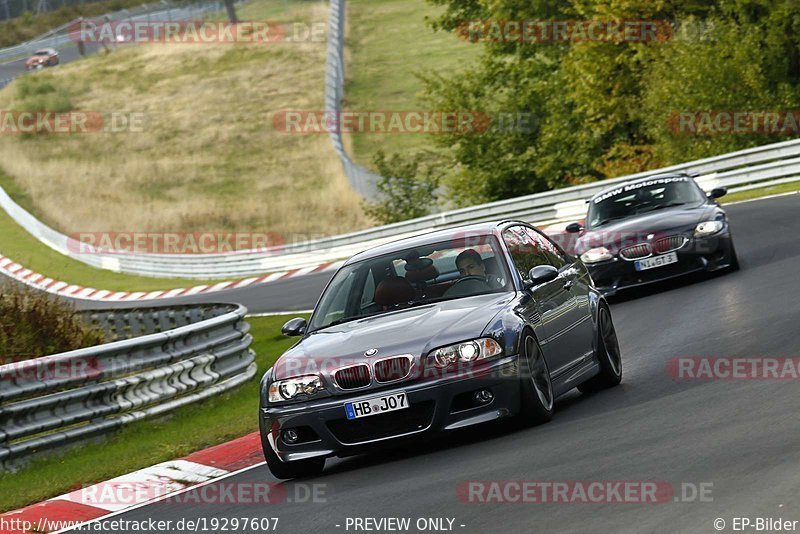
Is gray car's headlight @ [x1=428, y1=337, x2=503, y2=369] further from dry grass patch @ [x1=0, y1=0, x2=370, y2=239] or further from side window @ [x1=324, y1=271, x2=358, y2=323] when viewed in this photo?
dry grass patch @ [x1=0, y1=0, x2=370, y2=239]

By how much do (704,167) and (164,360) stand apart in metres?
19.7

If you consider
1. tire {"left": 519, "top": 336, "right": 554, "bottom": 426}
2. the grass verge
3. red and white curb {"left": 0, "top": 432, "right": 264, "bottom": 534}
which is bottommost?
the grass verge

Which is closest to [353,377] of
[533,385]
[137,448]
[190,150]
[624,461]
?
[533,385]

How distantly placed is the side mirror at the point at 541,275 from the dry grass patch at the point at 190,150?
3536 cm

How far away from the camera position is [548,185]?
141 ft

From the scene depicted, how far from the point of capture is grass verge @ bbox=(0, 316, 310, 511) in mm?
10461

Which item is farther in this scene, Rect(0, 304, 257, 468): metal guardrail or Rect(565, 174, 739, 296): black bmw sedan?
Rect(565, 174, 739, 296): black bmw sedan

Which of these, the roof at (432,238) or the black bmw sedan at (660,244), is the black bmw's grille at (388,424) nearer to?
the roof at (432,238)

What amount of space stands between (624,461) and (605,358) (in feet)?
10.1

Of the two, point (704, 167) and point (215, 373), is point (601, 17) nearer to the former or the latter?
point (704, 167)

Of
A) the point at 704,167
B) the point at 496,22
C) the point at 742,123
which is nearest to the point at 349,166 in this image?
the point at 496,22

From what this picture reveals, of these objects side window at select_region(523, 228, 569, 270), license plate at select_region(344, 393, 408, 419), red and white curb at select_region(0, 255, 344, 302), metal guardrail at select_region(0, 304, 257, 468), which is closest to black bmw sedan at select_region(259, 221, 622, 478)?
license plate at select_region(344, 393, 408, 419)

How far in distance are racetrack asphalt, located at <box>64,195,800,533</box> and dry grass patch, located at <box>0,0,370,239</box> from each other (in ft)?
114

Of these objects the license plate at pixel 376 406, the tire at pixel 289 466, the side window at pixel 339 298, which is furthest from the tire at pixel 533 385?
the side window at pixel 339 298
